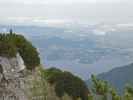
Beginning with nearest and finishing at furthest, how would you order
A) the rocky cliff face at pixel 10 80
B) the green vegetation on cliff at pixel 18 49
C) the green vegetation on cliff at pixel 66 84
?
1. the rocky cliff face at pixel 10 80
2. the green vegetation on cliff at pixel 18 49
3. the green vegetation on cliff at pixel 66 84

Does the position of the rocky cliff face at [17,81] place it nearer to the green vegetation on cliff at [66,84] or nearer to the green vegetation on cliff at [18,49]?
the green vegetation on cliff at [18,49]

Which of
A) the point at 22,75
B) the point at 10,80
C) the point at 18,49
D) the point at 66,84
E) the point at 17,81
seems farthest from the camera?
the point at 66,84

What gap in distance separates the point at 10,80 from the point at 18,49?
3.72m

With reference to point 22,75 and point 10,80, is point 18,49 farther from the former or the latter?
point 10,80

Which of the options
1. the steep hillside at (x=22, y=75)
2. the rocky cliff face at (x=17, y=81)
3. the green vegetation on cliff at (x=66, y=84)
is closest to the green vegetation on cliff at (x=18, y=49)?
the steep hillside at (x=22, y=75)

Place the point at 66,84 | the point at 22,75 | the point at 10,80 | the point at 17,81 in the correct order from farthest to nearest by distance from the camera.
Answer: the point at 66,84 < the point at 22,75 < the point at 17,81 < the point at 10,80

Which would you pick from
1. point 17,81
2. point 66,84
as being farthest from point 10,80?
point 66,84

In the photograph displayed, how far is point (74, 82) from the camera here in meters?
50.1

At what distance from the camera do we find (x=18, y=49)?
127ft

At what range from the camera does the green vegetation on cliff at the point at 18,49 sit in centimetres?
3662

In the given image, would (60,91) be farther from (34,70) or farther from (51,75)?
(34,70)

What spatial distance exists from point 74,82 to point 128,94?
10.7 metres

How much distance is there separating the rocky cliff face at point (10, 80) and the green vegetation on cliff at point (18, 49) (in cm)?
53

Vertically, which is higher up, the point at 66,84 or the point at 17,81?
the point at 17,81
